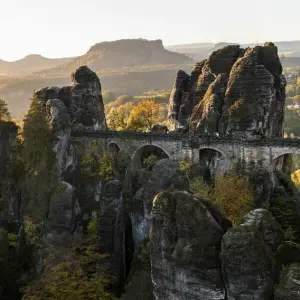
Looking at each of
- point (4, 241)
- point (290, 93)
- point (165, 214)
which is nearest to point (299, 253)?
point (165, 214)

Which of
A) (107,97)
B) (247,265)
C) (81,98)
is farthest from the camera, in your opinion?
(107,97)

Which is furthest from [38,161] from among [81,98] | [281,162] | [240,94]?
[281,162]

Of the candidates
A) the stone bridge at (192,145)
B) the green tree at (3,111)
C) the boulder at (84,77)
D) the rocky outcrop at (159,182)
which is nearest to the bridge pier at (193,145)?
the stone bridge at (192,145)

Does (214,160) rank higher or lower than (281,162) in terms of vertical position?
higher

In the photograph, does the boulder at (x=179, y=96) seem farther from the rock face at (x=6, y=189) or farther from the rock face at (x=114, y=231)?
Result: the rock face at (x=114, y=231)

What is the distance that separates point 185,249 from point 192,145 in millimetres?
32514

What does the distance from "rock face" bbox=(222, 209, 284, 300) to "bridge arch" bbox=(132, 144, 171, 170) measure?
36820mm

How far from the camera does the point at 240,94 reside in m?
51.7

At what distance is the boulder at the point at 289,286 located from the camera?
62.1 feet

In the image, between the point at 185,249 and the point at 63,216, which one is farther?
the point at 63,216

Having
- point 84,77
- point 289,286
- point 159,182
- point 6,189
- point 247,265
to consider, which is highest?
point 84,77

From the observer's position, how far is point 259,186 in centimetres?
4234

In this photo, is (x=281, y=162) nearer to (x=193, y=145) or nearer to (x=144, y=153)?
(x=193, y=145)

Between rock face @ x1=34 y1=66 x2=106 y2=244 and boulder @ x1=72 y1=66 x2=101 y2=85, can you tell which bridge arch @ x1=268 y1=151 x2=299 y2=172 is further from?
boulder @ x1=72 y1=66 x2=101 y2=85
